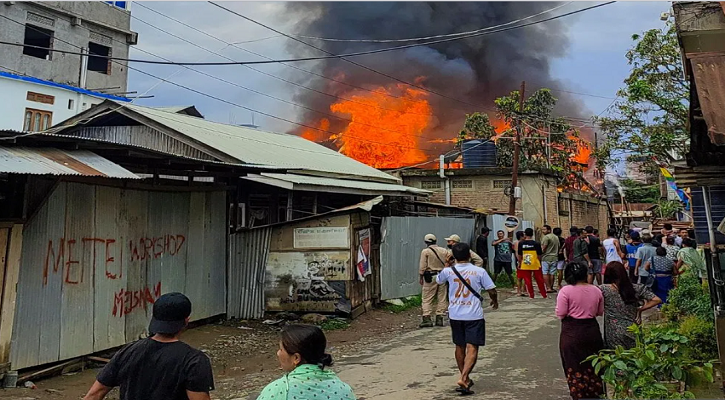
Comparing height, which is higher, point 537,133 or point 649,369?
point 537,133

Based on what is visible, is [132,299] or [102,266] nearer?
[102,266]

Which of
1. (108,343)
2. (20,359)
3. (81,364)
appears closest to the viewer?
(20,359)

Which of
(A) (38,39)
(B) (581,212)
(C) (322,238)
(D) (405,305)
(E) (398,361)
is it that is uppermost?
(A) (38,39)

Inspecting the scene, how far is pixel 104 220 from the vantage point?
772 cm

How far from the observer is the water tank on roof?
79.1 ft

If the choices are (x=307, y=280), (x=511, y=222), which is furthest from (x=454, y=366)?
(x=511, y=222)

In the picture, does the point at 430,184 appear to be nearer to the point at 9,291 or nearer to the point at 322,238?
the point at 322,238

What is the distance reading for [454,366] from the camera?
23.1ft

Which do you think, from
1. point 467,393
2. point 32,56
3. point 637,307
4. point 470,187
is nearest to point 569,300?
point 637,307

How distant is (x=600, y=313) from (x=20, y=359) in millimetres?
6259

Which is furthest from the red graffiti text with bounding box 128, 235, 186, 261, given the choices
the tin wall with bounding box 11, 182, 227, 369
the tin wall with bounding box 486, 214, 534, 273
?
the tin wall with bounding box 486, 214, 534, 273

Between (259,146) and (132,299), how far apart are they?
835 centimetres

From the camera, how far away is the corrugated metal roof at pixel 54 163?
5522 mm

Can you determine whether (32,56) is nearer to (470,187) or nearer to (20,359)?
(470,187)
